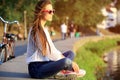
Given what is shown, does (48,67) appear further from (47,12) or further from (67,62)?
(47,12)

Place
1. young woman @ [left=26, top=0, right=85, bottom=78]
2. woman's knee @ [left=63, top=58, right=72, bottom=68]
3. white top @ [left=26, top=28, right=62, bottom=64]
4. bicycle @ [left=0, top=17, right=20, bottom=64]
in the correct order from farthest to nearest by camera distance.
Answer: bicycle @ [left=0, top=17, right=20, bottom=64] < white top @ [left=26, top=28, right=62, bottom=64] < young woman @ [left=26, top=0, right=85, bottom=78] < woman's knee @ [left=63, top=58, right=72, bottom=68]

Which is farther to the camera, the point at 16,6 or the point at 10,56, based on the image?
the point at 16,6

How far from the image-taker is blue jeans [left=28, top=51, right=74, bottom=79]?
964cm

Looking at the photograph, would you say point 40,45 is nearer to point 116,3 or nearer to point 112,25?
point 116,3

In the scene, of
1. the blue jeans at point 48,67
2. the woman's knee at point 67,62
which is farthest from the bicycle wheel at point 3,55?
the woman's knee at point 67,62

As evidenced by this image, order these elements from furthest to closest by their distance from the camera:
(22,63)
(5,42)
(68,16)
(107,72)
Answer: (68,16), (107,72), (5,42), (22,63)

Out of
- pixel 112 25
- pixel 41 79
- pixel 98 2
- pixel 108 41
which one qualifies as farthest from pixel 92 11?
pixel 41 79

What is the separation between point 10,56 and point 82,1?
36553 millimetres

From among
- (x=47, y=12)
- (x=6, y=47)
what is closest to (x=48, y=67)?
(x=47, y=12)

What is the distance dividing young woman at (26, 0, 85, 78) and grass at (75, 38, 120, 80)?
4055 mm

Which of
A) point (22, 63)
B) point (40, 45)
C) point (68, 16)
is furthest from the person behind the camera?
point (68, 16)

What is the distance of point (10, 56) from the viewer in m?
15.5

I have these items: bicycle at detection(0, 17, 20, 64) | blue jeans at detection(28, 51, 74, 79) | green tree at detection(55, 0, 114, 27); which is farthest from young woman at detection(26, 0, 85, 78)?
green tree at detection(55, 0, 114, 27)

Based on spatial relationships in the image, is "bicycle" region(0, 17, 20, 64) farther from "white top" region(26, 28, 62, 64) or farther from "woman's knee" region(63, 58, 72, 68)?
"woman's knee" region(63, 58, 72, 68)
